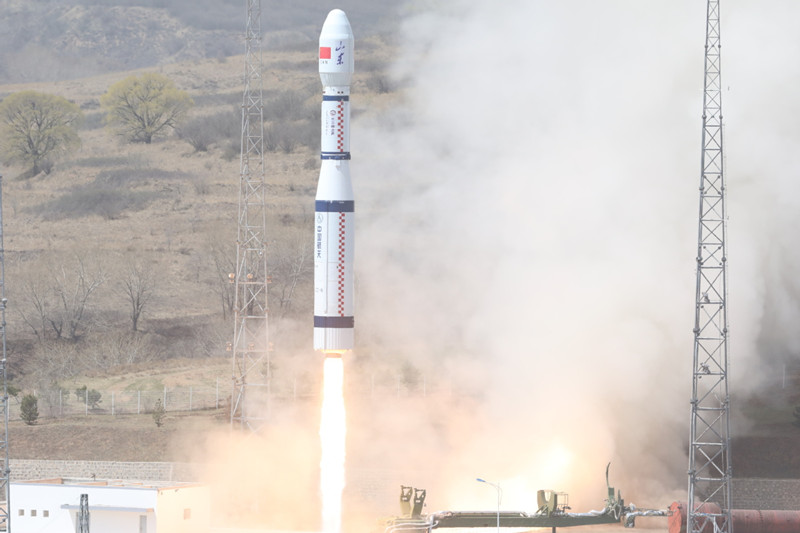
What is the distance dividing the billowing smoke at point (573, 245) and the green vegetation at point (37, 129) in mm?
55167

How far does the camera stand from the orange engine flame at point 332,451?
46.4 meters

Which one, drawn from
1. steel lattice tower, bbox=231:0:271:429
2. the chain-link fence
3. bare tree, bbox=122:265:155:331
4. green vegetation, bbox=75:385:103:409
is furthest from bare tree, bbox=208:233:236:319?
green vegetation, bbox=75:385:103:409

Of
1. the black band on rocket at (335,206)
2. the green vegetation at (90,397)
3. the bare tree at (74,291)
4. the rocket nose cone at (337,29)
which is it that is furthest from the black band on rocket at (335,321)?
the bare tree at (74,291)

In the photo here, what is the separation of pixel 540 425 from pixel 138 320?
33.1m

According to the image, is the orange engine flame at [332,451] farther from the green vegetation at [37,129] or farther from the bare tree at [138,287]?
the green vegetation at [37,129]

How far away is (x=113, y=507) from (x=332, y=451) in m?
6.25

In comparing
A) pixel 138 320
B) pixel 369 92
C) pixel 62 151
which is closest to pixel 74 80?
pixel 62 151

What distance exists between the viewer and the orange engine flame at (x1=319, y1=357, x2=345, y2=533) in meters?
46.4

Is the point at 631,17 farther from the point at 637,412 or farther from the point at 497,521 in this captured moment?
the point at 497,521

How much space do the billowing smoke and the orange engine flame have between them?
3.27 metres

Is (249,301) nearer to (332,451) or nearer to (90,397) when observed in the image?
(332,451)

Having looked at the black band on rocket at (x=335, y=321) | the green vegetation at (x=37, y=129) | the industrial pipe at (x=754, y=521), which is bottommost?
the industrial pipe at (x=754, y=521)

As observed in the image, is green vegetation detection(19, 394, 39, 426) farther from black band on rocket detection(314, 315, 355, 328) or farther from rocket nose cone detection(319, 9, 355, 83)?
rocket nose cone detection(319, 9, 355, 83)

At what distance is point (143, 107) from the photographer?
111375 millimetres
